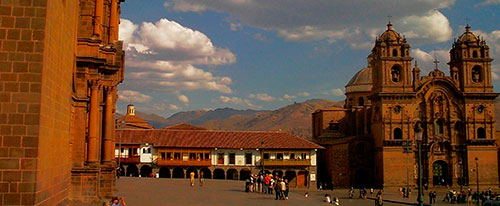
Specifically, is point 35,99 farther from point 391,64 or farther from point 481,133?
point 481,133

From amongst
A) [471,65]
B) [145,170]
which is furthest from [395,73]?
[145,170]

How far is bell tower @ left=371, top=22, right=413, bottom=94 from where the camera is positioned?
59000 mm

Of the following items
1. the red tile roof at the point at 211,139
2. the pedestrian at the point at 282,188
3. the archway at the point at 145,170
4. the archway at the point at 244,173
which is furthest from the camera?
the archway at the point at 244,173

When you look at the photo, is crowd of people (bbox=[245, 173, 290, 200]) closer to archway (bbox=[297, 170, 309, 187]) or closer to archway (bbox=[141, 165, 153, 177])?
archway (bbox=[297, 170, 309, 187])

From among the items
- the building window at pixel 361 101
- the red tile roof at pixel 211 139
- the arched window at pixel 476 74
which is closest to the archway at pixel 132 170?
the red tile roof at pixel 211 139

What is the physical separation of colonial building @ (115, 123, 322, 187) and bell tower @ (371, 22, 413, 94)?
11.4 m

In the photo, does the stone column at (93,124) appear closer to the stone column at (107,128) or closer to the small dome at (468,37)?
the stone column at (107,128)

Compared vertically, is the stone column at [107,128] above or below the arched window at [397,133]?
below

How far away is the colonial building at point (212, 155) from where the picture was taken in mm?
55594

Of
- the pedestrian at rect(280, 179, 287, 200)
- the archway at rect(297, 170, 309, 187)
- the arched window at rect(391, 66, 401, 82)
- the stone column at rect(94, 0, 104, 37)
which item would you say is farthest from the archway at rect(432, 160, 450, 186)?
the stone column at rect(94, 0, 104, 37)

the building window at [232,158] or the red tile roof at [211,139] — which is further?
the building window at [232,158]

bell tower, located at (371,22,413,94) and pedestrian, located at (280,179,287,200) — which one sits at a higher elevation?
bell tower, located at (371,22,413,94)

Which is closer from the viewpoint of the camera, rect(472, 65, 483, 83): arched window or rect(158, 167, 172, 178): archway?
rect(158, 167, 172, 178): archway

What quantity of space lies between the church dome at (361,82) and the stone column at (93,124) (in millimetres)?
59851
